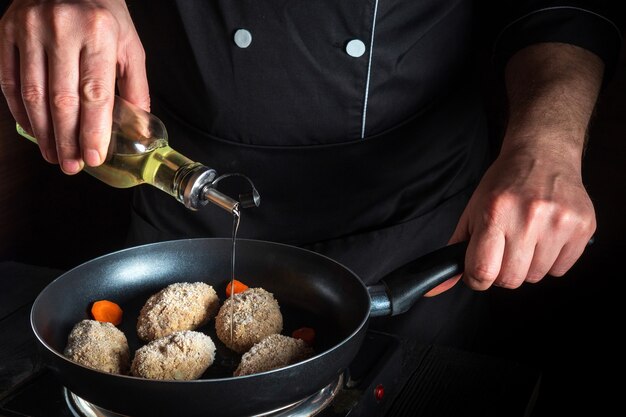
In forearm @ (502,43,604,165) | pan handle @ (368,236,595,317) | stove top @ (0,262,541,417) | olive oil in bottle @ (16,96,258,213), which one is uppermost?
olive oil in bottle @ (16,96,258,213)

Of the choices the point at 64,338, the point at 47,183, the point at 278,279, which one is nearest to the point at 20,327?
the point at 64,338

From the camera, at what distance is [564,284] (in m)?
1.75

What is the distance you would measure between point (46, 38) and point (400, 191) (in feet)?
2.27

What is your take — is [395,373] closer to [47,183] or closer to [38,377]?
[38,377]

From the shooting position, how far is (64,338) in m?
1.05

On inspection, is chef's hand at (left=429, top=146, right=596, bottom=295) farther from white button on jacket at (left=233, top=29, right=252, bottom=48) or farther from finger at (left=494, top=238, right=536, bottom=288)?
white button on jacket at (left=233, top=29, right=252, bottom=48)

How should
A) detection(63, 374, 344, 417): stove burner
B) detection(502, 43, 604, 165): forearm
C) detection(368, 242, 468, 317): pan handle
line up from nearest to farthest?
1. detection(63, 374, 344, 417): stove burner
2. detection(368, 242, 468, 317): pan handle
3. detection(502, 43, 604, 165): forearm

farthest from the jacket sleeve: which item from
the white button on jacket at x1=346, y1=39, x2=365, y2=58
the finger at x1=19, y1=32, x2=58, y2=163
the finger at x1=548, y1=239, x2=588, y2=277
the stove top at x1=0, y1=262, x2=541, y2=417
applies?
the finger at x1=19, y1=32, x2=58, y2=163

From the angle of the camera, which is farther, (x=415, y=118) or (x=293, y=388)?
(x=415, y=118)

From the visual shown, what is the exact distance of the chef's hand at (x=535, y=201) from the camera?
101cm

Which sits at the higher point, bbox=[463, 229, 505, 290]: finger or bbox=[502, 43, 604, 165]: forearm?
bbox=[502, 43, 604, 165]: forearm

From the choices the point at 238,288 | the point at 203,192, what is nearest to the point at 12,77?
the point at 203,192

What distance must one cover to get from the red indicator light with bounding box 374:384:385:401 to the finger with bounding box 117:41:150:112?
57 centimetres

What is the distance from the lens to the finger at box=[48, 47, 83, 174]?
99 cm
